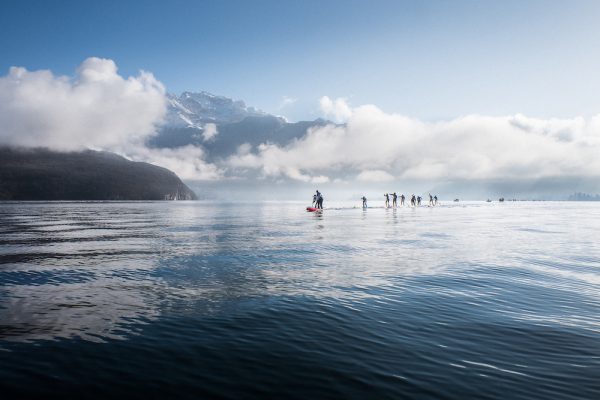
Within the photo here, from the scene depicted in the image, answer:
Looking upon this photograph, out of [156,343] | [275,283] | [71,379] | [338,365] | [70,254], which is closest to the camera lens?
[71,379]

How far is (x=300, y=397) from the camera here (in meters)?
5.79

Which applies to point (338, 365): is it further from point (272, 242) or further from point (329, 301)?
point (272, 242)

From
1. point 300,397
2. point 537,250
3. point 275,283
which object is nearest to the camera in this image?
point 300,397

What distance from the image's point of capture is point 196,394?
586 cm

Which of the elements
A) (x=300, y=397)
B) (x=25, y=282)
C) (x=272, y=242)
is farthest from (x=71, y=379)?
(x=272, y=242)

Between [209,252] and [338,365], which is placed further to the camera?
[209,252]

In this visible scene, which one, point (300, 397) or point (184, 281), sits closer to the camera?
point (300, 397)

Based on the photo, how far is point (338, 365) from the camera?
23.1ft

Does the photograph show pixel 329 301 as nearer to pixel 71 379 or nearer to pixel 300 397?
pixel 300 397

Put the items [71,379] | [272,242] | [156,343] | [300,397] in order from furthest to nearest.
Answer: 1. [272,242]
2. [156,343]
3. [71,379]
4. [300,397]

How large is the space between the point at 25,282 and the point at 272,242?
1606cm

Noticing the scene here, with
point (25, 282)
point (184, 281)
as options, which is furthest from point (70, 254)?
point (184, 281)

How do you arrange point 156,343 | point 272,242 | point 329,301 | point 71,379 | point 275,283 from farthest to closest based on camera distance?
point 272,242
point 275,283
point 329,301
point 156,343
point 71,379

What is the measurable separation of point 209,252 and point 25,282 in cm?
972
